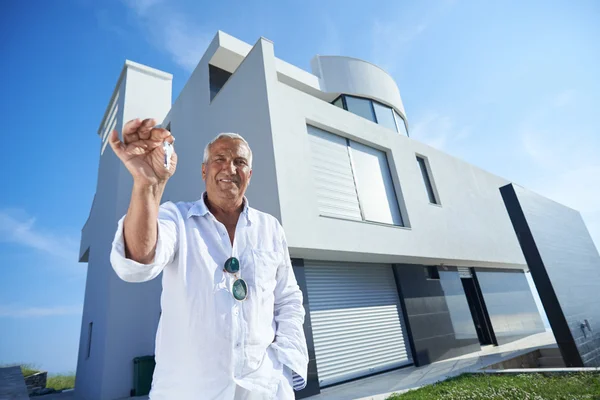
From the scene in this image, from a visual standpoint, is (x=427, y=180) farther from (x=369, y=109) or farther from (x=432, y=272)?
(x=369, y=109)

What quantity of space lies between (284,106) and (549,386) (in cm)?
686

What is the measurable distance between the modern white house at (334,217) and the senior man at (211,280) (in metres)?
3.92

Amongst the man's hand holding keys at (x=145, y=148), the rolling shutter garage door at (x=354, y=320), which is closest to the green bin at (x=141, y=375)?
the rolling shutter garage door at (x=354, y=320)

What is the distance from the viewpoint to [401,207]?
8.24m

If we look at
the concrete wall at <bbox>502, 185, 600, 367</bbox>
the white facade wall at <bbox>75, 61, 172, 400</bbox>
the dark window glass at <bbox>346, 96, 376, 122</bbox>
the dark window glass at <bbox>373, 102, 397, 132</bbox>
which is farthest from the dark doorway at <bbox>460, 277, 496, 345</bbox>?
the white facade wall at <bbox>75, 61, 172, 400</bbox>

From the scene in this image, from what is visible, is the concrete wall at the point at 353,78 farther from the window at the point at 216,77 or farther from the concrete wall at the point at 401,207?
the window at the point at 216,77

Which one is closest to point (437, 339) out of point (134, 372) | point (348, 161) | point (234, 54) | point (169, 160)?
point (348, 161)

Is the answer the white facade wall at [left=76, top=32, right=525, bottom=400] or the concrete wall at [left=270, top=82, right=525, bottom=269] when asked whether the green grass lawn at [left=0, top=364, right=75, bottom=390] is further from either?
the concrete wall at [left=270, top=82, right=525, bottom=269]

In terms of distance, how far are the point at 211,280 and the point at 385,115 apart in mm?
11497

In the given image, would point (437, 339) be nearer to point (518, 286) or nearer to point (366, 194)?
point (366, 194)

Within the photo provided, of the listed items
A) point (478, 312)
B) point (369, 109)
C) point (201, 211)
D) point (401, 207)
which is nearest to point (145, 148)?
point (201, 211)

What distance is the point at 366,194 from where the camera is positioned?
7723 mm

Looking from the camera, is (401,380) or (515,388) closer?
(515,388)

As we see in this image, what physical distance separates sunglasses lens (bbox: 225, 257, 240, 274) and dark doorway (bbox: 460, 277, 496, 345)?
39.1ft
